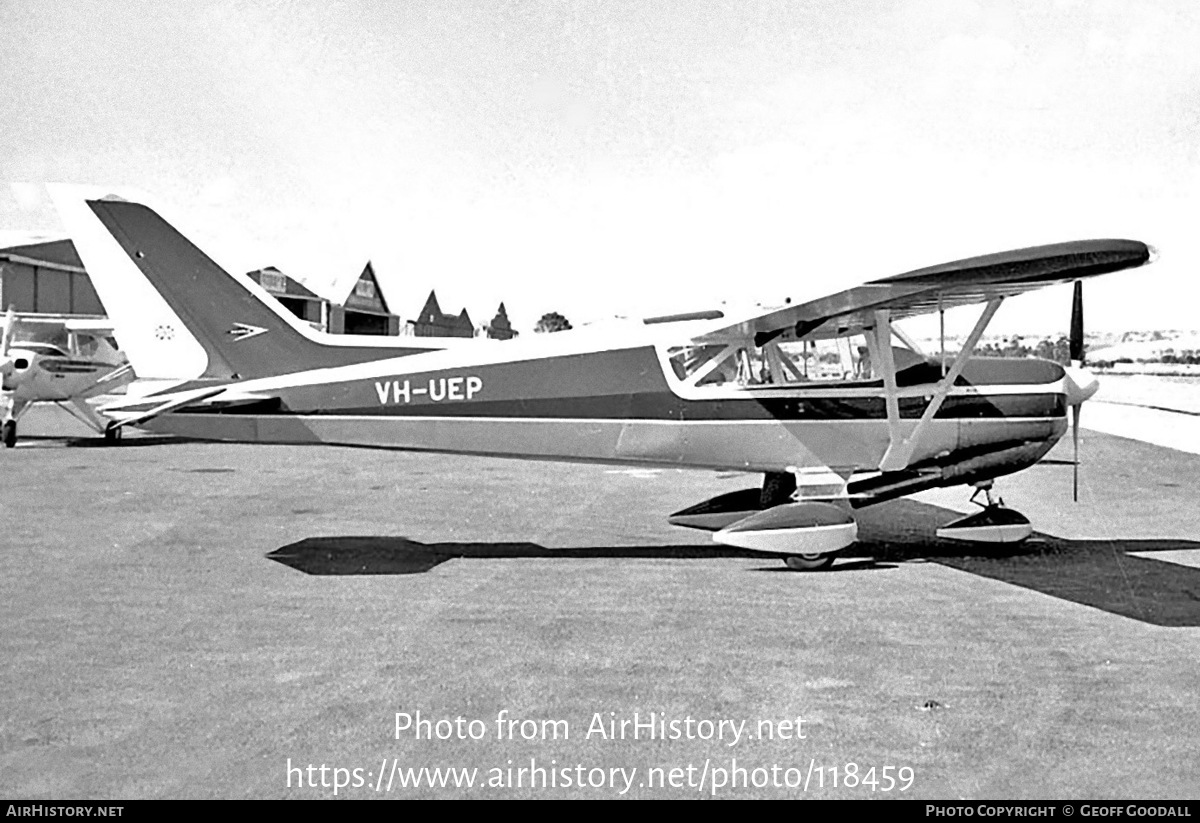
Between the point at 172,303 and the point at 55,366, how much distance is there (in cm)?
1321

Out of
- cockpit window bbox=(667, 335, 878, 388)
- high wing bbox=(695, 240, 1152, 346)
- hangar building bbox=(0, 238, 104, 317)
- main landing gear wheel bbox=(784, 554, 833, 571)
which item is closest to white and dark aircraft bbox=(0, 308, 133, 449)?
cockpit window bbox=(667, 335, 878, 388)

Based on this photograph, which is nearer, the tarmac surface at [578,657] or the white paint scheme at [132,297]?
the tarmac surface at [578,657]

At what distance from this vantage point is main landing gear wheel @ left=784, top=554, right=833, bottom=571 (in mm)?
8242

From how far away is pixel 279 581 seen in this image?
760 cm

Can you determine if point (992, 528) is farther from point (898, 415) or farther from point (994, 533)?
point (898, 415)

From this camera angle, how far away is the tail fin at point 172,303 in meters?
8.58

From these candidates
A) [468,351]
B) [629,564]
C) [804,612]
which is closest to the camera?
[804,612]

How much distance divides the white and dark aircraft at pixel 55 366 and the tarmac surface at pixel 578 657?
31.6 ft

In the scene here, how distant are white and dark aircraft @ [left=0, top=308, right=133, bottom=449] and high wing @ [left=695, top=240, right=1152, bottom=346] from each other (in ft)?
47.1

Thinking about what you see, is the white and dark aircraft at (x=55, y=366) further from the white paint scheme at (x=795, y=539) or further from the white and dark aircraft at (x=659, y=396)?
the white paint scheme at (x=795, y=539)

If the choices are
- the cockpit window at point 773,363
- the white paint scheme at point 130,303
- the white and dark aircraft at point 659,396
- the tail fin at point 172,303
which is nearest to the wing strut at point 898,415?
the white and dark aircraft at point 659,396
